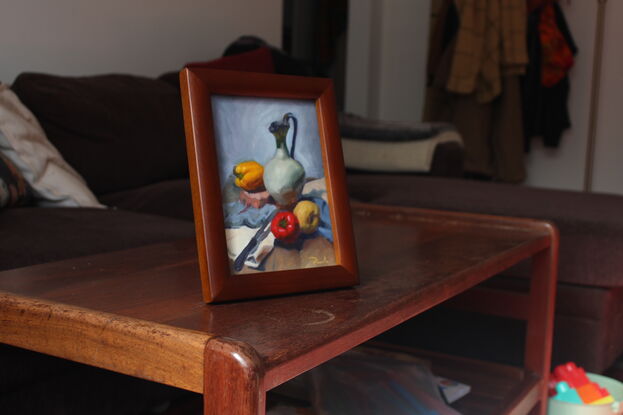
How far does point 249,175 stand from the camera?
2.40ft

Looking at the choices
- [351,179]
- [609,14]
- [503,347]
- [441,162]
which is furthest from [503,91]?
[503,347]

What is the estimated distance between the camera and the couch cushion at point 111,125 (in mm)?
1786

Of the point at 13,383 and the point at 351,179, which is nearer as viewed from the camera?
the point at 13,383

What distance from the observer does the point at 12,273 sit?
2.58 ft

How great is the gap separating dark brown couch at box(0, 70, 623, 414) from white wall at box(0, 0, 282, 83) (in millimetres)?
233

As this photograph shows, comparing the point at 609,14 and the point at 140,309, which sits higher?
the point at 609,14

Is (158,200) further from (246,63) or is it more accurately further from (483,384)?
(483,384)

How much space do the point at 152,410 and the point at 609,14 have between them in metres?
3.60

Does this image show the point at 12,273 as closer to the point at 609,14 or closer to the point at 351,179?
the point at 351,179

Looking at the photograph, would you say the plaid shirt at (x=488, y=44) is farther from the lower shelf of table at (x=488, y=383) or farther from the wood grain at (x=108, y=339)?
the wood grain at (x=108, y=339)

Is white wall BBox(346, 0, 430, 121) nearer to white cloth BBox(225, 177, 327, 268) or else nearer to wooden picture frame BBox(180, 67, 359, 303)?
wooden picture frame BBox(180, 67, 359, 303)

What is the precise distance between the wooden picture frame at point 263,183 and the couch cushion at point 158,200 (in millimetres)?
1013

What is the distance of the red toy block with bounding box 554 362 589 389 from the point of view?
130cm

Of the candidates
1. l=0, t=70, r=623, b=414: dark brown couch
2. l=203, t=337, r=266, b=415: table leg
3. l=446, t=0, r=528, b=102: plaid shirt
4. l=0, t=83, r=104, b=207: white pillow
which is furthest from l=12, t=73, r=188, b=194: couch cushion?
l=446, t=0, r=528, b=102: plaid shirt
